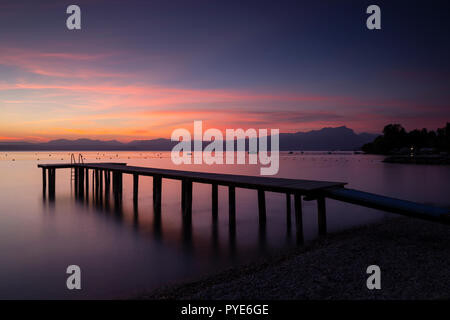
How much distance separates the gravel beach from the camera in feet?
15.3

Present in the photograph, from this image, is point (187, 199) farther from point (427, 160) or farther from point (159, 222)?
point (427, 160)

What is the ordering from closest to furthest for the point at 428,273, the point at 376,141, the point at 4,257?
the point at 428,273, the point at 4,257, the point at 376,141

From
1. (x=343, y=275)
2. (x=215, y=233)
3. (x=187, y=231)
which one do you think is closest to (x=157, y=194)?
(x=187, y=231)

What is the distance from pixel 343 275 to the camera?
17.6ft

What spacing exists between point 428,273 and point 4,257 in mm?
10227

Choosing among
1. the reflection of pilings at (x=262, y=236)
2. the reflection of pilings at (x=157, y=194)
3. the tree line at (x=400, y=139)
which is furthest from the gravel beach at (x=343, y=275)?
the tree line at (x=400, y=139)

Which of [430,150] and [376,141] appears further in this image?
[376,141]

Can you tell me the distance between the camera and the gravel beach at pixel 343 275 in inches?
184

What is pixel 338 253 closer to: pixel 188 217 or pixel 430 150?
pixel 188 217

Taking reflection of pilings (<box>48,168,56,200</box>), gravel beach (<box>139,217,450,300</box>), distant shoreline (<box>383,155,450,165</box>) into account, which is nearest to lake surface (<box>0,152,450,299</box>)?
gravel beach (<box>139,217,450,300</box>)

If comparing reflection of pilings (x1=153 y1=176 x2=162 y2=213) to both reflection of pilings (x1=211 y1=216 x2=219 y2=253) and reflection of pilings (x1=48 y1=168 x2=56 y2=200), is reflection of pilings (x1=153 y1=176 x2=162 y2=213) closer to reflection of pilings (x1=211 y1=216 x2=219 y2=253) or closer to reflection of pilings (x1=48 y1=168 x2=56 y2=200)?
reflection of pilings (x1=211 y1=216 x2=219 y2=253)

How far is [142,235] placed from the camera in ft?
33.8

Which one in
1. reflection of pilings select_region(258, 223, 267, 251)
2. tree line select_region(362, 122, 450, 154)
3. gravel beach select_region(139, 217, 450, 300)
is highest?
tree line select_region(362, 122, 450, 154)

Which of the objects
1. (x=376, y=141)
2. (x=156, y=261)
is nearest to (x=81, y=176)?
(x=156, y=261)
